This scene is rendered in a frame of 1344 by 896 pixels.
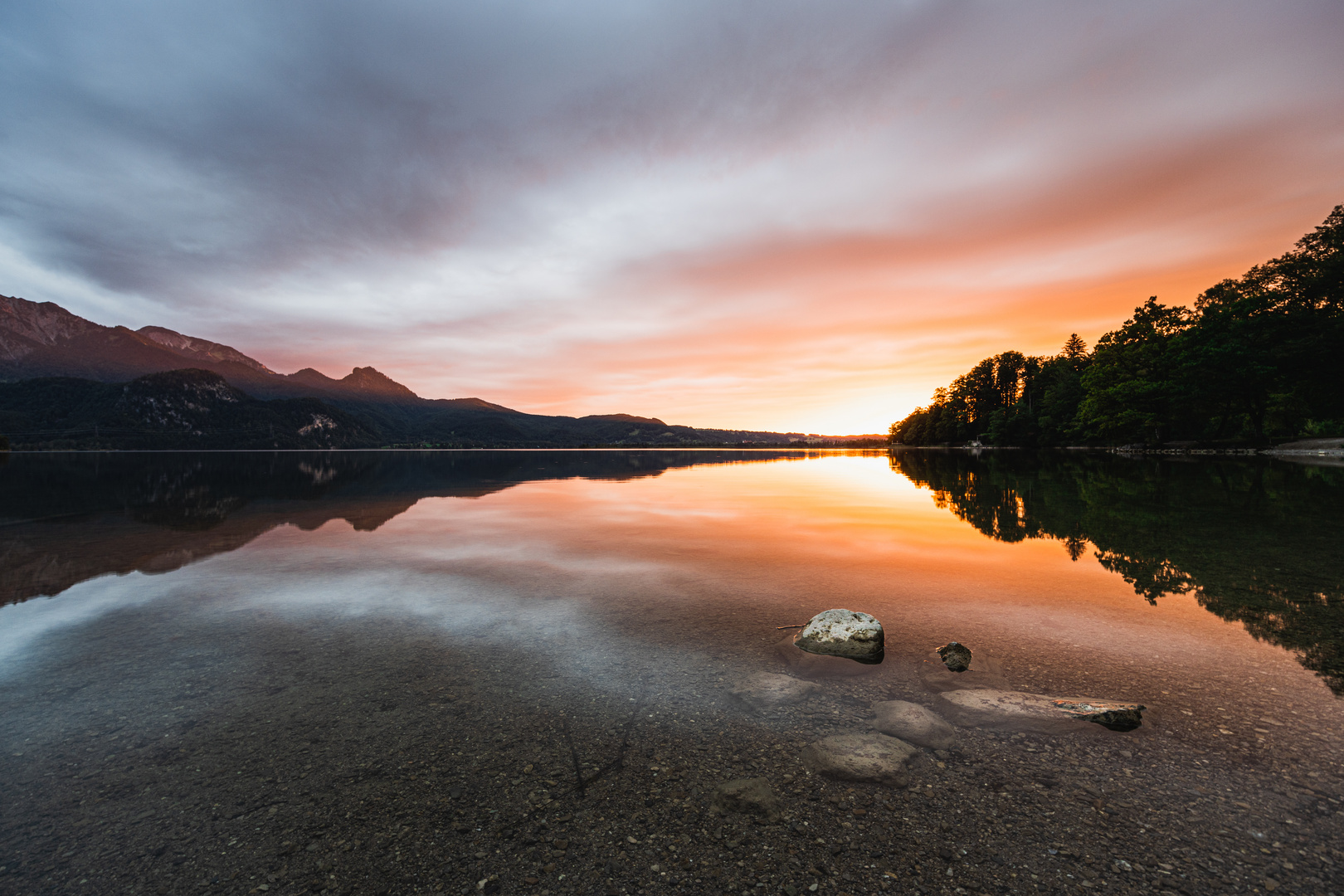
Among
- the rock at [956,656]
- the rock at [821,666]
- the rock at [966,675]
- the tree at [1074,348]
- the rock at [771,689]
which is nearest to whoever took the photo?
the rock at [771,689]

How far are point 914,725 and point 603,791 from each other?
3.97 metres

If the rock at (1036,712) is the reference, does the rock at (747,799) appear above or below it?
below

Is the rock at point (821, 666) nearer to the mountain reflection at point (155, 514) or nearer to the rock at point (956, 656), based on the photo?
the rock at point (956, 656)

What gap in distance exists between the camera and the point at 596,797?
5352 mm

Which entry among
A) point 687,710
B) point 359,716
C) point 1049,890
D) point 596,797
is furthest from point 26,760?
point 1049,890

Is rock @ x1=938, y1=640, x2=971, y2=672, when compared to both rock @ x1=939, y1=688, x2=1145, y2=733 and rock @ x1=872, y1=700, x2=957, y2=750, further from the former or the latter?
rock @ x1=872, y1=700, x2=957, y2=750

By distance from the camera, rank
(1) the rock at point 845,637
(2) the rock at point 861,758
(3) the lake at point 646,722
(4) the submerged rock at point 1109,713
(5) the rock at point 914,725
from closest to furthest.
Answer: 1. (3) the lake at point 646,722
2. (2) the rock at point 861,758
3. (5) the rock at point 914,725
4. (4) the submerged rock at point 1109,713
5. (1) the rock at point 845,637

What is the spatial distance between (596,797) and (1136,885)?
4.58m

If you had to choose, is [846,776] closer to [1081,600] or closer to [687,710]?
[687,710]

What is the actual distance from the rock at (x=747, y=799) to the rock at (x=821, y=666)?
9.28 feet

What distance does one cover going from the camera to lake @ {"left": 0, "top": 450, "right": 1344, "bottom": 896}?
14.9 ft

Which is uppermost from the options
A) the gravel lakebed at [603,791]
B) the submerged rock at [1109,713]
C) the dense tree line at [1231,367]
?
the dense tree line at [1231,367]

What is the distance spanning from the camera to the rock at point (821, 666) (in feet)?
26.9

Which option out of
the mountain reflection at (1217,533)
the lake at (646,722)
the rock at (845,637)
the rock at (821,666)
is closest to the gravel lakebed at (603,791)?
the lake at (646,722)
